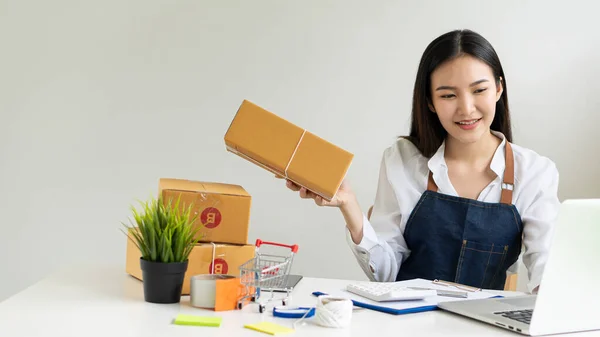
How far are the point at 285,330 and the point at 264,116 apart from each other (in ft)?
1.71

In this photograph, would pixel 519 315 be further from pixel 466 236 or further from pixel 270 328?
pixel 466 236

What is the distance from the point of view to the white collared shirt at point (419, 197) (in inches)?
81.1

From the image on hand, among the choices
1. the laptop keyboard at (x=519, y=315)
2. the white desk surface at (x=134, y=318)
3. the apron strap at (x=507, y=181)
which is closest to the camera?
the white desk surface at (x=134, y=318)

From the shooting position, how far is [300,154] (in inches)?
61.5

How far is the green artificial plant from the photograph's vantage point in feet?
4.73

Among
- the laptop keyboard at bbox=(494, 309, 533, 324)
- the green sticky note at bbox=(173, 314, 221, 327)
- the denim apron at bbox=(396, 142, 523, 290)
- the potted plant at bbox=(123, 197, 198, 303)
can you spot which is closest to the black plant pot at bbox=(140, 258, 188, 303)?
the potted plant at bbox=(123, 197, 198, 303)

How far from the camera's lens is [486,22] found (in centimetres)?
295

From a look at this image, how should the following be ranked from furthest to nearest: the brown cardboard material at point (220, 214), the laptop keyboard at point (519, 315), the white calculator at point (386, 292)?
the brown cardboard material at point (220, 214) < the white calculator at point (386, 292) < the laptop keyboard at point (519, 315)

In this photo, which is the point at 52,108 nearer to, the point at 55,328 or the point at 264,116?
the point at 264,116

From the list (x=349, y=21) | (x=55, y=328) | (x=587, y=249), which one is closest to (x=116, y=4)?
(x=349, y=21)

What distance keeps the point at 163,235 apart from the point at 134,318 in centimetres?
19

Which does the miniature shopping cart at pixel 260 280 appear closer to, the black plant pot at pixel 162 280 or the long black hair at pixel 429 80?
the black plant pot at pixel 162 280

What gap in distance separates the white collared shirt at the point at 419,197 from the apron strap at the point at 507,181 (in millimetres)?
13

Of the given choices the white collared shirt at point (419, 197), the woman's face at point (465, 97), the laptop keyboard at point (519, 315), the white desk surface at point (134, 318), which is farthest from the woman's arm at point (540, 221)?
the white desk surface at point (134, 318)
